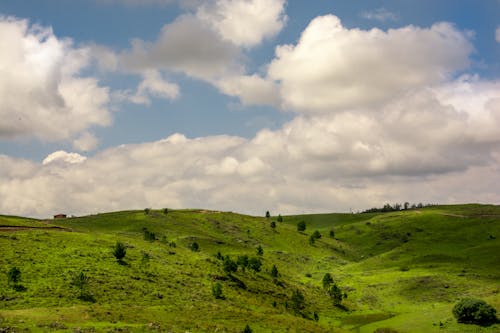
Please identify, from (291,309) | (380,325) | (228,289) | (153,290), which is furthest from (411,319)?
(153,290)

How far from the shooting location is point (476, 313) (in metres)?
66.5

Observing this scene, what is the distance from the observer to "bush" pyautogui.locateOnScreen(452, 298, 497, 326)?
2613 inches

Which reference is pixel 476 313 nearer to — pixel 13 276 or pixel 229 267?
pixel 229 267

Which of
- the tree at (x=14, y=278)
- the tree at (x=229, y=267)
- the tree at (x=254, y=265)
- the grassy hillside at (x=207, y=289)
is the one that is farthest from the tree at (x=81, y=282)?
the tree at (x=254, y=265)

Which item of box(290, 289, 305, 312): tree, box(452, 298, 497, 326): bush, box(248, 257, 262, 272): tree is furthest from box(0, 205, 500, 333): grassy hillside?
box(248, 257, 262, 272): tree

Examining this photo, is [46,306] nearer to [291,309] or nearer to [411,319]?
[291,309]

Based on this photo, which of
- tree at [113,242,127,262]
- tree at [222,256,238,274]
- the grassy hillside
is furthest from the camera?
tree at [222,256,238,274]

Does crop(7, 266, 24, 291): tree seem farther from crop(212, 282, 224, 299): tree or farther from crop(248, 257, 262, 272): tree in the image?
crop(248, 257, 262, 272): tree

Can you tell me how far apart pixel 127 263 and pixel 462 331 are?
194ft

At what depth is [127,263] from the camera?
87500mm

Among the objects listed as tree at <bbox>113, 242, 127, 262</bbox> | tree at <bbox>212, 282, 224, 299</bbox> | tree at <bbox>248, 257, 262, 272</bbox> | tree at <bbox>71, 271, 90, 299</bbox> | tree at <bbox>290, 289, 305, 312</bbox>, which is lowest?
tree at <bbox>290, 289, 305, 312</bbox>

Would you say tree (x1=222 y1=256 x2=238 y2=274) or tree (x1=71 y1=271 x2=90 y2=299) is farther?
tree (x1=222 y1=256 x2=238 y2=274)

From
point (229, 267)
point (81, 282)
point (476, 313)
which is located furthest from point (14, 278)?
point (476, 313)

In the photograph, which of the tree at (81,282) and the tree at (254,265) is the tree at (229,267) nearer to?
the tree at (254,265)
